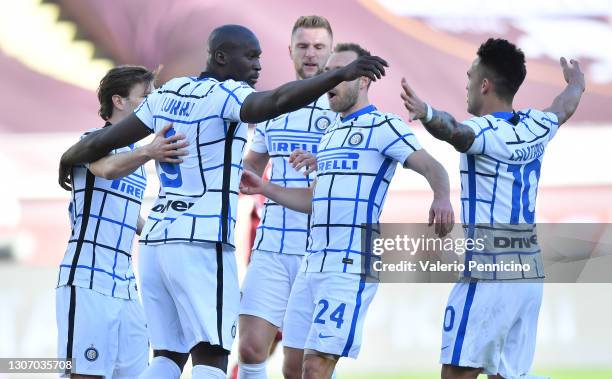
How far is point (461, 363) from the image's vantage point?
601cm

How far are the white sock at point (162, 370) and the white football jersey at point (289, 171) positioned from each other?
1593 mm

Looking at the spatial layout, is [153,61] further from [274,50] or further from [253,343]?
[253,343]

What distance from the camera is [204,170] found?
5.71 metres

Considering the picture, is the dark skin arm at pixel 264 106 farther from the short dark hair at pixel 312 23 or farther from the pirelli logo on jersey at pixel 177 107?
the short dark hair at pixel 312 23

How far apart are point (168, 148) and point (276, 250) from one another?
69.2 inches

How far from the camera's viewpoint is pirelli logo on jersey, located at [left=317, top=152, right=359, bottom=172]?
6.37 metres

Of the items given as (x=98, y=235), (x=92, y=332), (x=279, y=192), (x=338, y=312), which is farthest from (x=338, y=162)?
(x=92, y=332)

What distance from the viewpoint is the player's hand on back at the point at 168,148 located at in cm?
567

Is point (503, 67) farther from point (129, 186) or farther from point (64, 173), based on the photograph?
point (64, 173)

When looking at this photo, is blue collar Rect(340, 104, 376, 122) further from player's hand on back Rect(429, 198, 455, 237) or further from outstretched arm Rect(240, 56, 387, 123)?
outstretched arm Rect(240, 56, 387, 123)

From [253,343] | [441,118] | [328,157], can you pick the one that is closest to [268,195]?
[328,157]

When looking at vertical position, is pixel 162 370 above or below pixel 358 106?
below

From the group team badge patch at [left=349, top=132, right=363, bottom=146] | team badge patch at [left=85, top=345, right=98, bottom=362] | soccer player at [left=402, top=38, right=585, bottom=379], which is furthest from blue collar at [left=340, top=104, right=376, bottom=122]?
team badge patch at [left=85, top=345, right=98, bottom=362]

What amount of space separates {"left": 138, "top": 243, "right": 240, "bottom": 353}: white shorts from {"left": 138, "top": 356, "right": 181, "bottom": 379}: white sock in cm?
7
